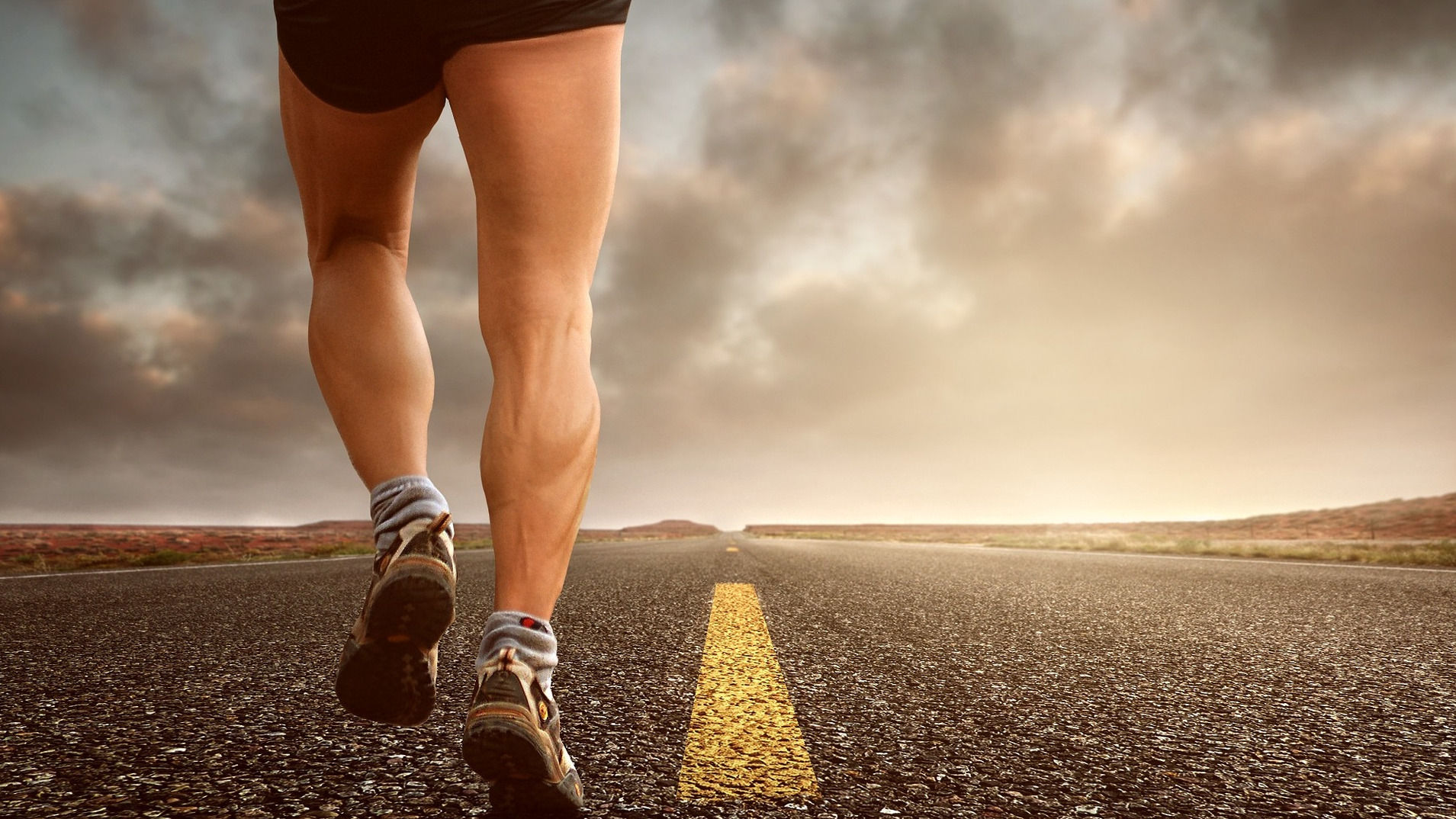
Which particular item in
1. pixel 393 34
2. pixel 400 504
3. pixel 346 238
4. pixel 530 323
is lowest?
pixel 400 504

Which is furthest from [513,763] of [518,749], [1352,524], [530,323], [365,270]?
[1352,524]

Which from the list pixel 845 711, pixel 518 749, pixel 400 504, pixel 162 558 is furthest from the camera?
pixel 162 558

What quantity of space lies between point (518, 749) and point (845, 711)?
0.86m

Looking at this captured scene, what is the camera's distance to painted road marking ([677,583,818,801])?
1.19 metres

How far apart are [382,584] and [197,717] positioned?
691mm

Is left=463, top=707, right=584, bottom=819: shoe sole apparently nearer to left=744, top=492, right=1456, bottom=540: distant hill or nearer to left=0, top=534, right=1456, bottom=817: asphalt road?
A: left=0, top=534, right=1456, bottom=817: asphalt road

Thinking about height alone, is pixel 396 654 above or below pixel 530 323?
below

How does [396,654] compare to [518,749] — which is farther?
[396,654]

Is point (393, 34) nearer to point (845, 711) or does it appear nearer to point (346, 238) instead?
point (346, 238)

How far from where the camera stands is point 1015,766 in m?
1.32

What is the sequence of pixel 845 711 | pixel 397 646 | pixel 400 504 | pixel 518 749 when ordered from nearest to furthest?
pixel 518 749 → pixel 397 646 → pixel 400 504 → pixel 845 711

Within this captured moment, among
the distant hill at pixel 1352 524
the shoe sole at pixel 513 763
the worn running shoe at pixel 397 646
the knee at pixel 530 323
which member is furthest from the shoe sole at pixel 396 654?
the distant hill at pixel 1352 524

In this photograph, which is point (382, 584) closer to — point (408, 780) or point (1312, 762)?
point (408, 780)

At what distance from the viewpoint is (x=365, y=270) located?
5.46 feet
